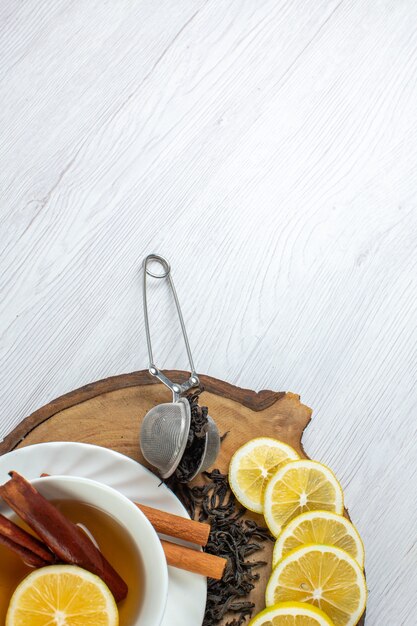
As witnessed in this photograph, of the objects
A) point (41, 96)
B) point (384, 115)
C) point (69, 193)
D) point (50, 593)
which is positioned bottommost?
point (50, 593)

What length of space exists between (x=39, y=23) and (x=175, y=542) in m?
1.15

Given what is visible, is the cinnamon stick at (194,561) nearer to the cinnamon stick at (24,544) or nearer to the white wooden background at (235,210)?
the cinnamon stick at (24,544)

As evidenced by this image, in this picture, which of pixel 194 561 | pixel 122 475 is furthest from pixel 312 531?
pixel 122 475

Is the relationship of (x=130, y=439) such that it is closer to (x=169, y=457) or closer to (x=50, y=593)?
(x=169, y=457)

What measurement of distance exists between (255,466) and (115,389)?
0.92 ft

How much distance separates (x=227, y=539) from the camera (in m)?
1.18

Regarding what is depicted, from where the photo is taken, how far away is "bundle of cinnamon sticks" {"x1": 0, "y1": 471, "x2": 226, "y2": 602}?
3.06 feet

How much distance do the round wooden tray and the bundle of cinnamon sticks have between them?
15cm

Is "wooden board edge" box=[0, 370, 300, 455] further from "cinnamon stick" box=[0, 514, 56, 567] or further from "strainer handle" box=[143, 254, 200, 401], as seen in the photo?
"cinnamon stick" box=[0, 514, 56, 567]

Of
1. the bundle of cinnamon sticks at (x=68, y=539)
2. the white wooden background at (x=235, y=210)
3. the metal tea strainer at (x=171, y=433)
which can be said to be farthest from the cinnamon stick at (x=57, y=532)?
the white wooden background at (x=235, y=210)

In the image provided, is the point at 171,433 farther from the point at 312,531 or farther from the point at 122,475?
the point at 312,531

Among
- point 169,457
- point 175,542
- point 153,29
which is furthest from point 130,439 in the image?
point 153,29

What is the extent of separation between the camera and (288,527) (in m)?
1.16

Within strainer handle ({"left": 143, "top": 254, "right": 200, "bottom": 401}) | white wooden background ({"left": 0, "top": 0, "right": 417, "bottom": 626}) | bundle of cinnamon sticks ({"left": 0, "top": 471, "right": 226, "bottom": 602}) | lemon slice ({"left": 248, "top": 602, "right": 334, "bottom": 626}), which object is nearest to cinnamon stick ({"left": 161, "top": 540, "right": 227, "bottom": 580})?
bundle of cinnamon sticks ({"left": 0, "top": 471, "right": 226, "bottom": 602})
